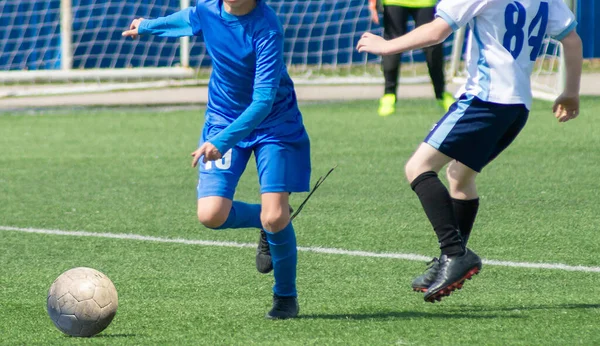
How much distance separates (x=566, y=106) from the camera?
4957 mm

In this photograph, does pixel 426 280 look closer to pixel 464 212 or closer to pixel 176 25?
pixel 464 212

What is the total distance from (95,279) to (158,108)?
1006 cm

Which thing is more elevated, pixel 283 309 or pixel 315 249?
pixel 283 309

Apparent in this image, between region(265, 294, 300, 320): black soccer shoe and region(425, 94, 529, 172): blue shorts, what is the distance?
0.87m

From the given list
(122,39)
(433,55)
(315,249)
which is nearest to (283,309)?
(315,249)

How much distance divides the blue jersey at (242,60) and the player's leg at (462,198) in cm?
78

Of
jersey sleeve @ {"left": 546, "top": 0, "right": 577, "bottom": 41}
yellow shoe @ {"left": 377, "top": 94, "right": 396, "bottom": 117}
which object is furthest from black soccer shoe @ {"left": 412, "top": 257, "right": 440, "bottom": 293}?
yellow shoe @ {"left": 377, "top": 94, "right": 396, "bottom": 117}

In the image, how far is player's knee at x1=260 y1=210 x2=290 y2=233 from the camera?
455cm

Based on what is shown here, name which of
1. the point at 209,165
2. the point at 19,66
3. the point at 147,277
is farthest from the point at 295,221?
the point at 19,66

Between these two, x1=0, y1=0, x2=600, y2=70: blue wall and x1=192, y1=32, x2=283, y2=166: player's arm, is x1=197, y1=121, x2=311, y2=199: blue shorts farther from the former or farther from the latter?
x1=0, y1=0, x2=600, y2=70: blue wall

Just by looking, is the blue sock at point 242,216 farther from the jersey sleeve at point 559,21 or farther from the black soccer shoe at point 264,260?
the jersey sleeve at point 559,21

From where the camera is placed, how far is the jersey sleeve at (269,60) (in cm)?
446

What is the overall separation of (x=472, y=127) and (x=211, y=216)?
1.13m

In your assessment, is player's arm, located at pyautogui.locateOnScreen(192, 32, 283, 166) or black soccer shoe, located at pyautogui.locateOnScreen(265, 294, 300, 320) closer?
player's arm, located at pyautogui.locateOnScreen(192, 32, 283, 166)
